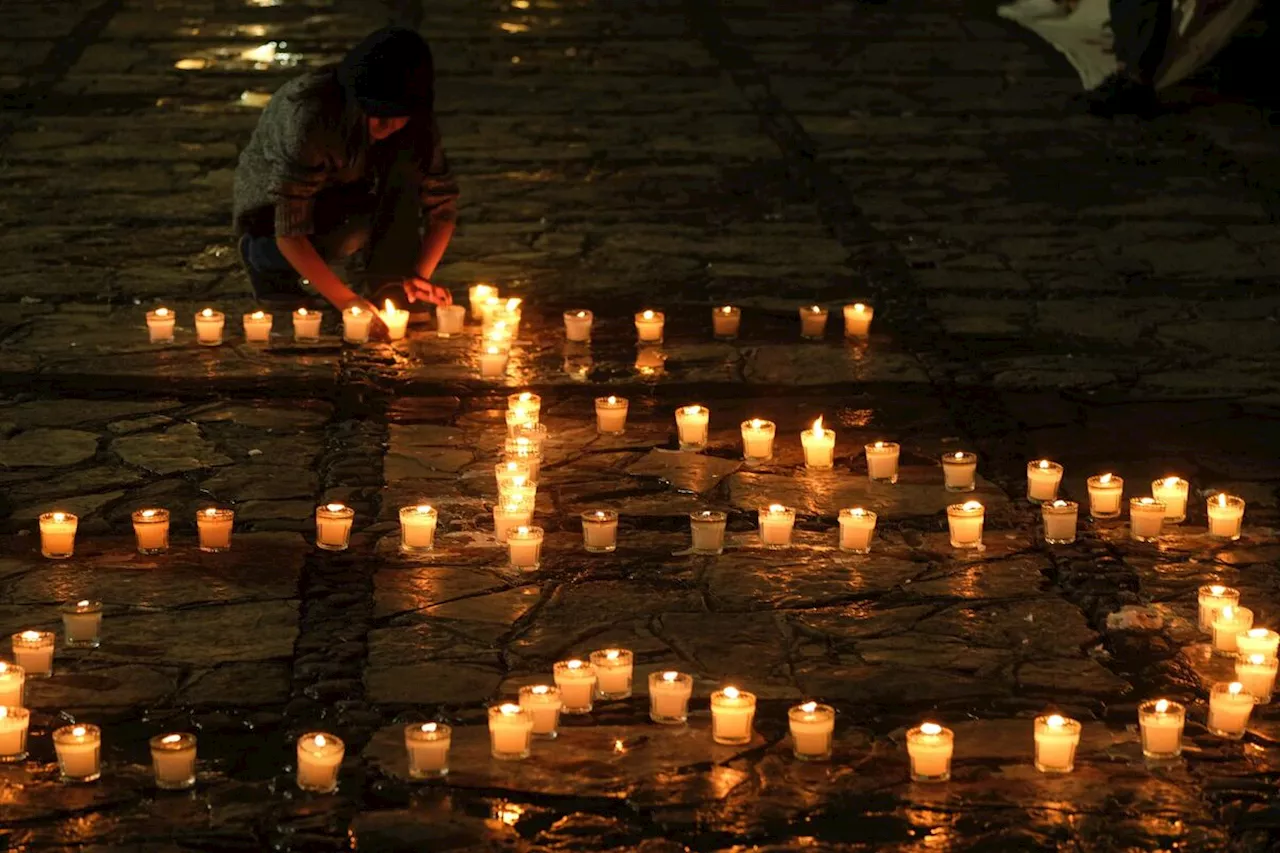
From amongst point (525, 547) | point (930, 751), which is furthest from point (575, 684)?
point (525, 547)

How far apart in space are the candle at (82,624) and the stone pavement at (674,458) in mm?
93

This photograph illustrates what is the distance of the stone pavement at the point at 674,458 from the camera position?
450cm

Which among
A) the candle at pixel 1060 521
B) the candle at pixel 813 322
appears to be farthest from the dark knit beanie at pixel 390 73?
the candle at pixel 1060 521

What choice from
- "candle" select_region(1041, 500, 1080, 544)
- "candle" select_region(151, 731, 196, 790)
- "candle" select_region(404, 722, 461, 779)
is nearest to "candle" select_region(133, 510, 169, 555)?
"candle" select_region(151, 731, 196, 790)

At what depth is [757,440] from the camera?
6734 mm

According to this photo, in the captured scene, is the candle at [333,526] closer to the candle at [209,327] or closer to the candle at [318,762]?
the candle at [318,762]

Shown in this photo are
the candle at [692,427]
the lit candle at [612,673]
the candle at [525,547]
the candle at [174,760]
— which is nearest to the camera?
the candle at [174,760]

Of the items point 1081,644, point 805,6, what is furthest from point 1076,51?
point 1081,644

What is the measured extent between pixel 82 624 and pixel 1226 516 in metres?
3.14

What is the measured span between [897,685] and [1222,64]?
9267 mm

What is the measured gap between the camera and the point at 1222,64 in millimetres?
13344

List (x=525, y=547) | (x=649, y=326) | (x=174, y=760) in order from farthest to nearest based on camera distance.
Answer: (x=649, y=326) → (x=525, y=547) → (x=174, y=760)

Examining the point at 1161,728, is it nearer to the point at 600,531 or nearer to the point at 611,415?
the point at 600,531

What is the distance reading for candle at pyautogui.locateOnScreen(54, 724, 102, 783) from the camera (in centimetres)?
443
